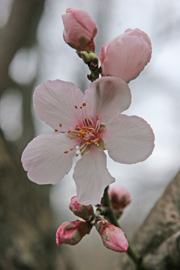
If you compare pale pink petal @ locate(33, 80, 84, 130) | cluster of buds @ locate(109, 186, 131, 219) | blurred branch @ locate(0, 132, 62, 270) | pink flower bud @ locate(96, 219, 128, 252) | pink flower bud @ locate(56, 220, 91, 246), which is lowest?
blurred branch @ locate(0, 132, 62, 270)

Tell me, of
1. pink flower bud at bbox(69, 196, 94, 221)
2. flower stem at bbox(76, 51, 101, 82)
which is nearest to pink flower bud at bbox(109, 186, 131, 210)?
pink flower bud at bbox(69, 196, 94, 221)

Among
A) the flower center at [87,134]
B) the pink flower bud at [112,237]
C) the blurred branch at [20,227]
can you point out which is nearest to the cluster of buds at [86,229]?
the pink flower bud at [112,237]

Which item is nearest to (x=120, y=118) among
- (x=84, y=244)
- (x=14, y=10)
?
(x=14, y=10)

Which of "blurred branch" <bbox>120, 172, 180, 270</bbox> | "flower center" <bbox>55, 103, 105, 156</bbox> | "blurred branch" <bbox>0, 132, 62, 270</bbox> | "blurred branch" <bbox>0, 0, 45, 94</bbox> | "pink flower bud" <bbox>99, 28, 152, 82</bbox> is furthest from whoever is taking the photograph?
"blurred branch" <bbox>0, 0, 45, 94</bbox>

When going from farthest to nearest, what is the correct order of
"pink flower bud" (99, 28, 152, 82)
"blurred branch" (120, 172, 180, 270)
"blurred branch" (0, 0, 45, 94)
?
"blurred branch" (0, 0, 45, 94)
"blurred branch" (120, 172, 180, 270)
"pink flower bud" (99, 28, 152, 82)

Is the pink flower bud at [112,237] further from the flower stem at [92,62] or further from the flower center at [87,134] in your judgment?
the flower stem at [92,62]

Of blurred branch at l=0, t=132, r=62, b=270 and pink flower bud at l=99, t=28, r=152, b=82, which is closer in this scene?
pink flower bud at l=99, t=28, r=152, b=82

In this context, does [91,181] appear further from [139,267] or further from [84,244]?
[84,244]

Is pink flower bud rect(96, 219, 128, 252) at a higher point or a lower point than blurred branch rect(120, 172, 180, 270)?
higher

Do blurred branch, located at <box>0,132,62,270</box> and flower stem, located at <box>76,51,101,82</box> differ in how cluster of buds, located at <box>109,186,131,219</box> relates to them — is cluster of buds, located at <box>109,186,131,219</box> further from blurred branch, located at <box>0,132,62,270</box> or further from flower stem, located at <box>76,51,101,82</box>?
blurred branch, located at <box>0,132,62,270</box>
